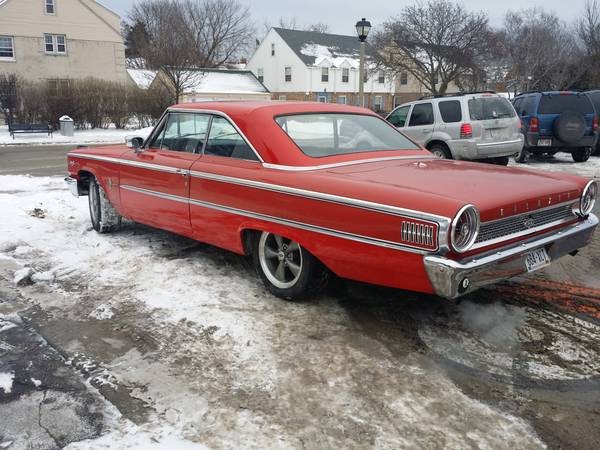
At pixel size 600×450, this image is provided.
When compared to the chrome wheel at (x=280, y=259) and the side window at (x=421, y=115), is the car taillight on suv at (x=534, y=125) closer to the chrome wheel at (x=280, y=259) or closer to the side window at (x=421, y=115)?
the side window at (x=421, y=115)

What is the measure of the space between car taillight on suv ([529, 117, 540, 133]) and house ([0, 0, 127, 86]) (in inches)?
1185

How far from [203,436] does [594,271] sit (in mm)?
4053

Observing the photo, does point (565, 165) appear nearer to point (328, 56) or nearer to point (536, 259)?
point (536, 259)

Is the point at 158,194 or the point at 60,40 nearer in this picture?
the point at 158,194

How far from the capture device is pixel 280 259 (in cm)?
421

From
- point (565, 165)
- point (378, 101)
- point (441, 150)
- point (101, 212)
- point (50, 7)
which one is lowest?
point (101, 212)

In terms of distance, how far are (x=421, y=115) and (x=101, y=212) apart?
7548mm

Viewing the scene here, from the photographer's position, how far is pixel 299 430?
2.66 metres

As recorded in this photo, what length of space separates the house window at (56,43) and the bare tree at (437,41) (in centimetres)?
2111

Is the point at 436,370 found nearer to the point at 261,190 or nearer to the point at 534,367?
the point at 534,367

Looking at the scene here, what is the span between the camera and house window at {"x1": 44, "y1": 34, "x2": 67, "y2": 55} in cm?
3644

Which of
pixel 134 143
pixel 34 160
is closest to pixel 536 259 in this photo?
pixel 134 143

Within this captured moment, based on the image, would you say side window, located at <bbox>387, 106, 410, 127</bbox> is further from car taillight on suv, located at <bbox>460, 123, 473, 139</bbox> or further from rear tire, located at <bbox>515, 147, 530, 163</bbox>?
rear tire, located at <bbox>515, 147, 530, 163</bbox>

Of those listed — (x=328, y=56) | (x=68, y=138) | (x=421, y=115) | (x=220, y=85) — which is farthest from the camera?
(x=328, y=56)
